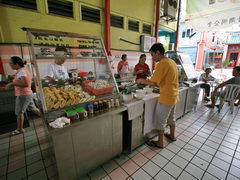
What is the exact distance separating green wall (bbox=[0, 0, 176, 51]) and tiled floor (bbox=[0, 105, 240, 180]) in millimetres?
2253

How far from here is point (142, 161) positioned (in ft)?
6.43

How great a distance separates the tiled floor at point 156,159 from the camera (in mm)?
1730

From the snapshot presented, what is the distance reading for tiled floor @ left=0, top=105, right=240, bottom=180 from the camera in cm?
173

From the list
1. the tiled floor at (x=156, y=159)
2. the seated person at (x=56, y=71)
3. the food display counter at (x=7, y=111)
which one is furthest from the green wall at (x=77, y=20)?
the tiled floor at (x=156, y=159)

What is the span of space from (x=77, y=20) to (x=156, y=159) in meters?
3.74

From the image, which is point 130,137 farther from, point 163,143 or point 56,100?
point 56,100

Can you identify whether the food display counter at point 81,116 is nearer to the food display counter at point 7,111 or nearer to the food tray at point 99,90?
the food tray at point 99,90

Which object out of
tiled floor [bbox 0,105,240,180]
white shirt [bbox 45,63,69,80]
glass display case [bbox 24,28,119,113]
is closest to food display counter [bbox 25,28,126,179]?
glass display case [bbox 24,28,119,113]

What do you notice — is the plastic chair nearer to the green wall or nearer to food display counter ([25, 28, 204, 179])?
food display counter ([25, 28, 204, 179])

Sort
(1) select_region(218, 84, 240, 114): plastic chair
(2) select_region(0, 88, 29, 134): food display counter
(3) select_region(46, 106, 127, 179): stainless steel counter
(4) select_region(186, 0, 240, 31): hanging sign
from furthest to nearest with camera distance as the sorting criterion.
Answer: (4) select_region(186, 0, 240, 31): hanging sign, (1) select_region(218, 84, 240, 114): plastic chair, (2) select_region(0, 88, 29, 134): food display counter, (3) select_region(46, 106, 127, 179): stainless steel counter

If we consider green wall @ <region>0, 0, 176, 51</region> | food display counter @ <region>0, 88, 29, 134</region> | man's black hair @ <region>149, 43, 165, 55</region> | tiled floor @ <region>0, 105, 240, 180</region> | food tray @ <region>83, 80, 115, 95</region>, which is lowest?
→ tiled floor @ <region>0, 105, 240, 180</region>

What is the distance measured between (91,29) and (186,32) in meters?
11.3

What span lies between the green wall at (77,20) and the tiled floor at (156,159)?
88.7 inches

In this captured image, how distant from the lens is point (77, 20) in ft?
10.6
